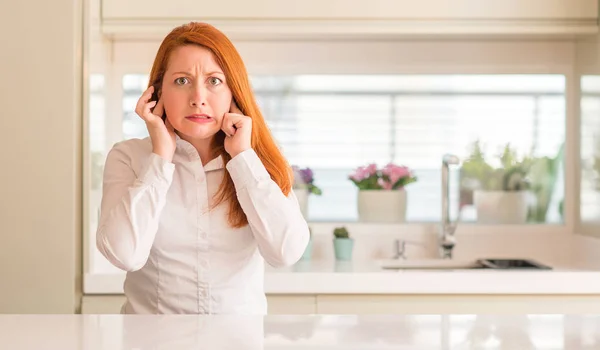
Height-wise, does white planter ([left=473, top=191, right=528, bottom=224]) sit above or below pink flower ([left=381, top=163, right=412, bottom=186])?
below

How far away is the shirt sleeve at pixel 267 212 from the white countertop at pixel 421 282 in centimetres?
88

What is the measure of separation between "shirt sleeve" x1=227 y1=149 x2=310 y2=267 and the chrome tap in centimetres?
154

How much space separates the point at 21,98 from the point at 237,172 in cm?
122

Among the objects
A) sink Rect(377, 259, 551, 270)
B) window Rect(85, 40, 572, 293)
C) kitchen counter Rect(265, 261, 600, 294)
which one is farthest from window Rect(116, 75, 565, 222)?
kitchen counter Rect(265, 261, 600, 294)

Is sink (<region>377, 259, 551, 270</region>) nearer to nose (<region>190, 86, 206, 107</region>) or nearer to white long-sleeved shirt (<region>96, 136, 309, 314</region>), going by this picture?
white long-sleeved shirt (<region>96, 136, 309, 314</region>)

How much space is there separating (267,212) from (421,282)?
105cm

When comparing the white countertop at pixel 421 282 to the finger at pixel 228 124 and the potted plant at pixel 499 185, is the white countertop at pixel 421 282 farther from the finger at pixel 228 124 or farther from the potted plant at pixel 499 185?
the finger at pixel 228 124

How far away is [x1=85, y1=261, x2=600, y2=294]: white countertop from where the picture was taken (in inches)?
102

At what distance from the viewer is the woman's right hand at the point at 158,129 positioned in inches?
67.9

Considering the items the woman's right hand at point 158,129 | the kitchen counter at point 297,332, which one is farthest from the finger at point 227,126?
the kitchen counter at point 297,332

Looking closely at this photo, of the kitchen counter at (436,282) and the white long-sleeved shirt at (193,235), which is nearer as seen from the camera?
the white long-sleeved shirt at (193,235)

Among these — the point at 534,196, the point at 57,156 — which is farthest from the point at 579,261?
the point at 57,156

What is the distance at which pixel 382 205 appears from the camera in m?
3.24

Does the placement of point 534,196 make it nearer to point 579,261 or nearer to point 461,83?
point 579,261
